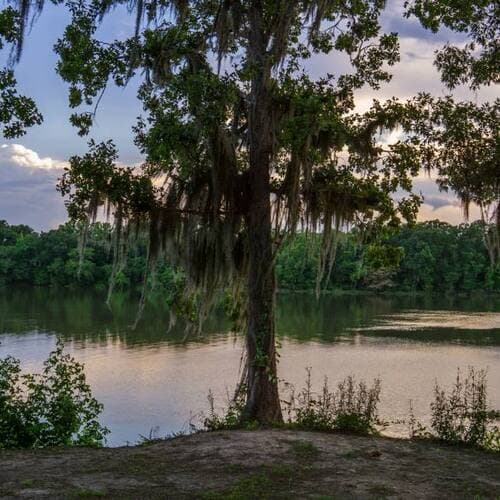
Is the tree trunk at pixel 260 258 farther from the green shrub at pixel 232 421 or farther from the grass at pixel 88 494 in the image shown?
the grass at pixel 88 494

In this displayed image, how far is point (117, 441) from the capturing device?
1532cm

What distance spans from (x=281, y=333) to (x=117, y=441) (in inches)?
914

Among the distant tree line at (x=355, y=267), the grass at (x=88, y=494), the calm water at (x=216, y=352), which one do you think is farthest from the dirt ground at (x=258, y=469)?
the distant tree line at (x=355, y=267)

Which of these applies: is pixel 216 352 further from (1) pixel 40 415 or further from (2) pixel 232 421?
(1) pixel 40 415

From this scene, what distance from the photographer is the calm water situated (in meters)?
19.8

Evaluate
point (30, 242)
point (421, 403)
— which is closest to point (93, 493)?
point (421, 403)

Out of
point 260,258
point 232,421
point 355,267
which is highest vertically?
point 355,267

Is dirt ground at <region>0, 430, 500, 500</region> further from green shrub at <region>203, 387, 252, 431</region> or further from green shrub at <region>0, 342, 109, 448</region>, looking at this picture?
green shrub at <region>0, 342, 109, 448</region>

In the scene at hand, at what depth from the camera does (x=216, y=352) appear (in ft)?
97.5

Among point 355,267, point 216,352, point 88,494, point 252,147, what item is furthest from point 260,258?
point 355,267

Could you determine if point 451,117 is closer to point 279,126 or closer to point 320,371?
point 279,126

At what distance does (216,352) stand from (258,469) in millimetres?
24076

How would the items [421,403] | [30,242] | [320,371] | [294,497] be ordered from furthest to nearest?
[30,242] < [320,371] < [421,403] < [294,497]

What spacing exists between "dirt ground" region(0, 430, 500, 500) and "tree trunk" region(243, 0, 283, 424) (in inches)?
37.2
